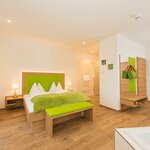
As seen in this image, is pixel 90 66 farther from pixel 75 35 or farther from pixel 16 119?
pixel 16 119

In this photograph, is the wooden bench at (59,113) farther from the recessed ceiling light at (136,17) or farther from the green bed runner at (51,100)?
the recessed ceiling light at (136,17)

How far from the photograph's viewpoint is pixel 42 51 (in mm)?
Answer: 4625

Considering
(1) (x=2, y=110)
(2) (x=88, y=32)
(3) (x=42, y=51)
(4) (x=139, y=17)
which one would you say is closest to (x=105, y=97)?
(2) (x=88, y=32)

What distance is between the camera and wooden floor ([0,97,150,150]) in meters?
1.81

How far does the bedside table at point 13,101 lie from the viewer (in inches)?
143

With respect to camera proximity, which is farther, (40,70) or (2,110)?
(40,70)

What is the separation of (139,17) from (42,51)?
147 inches

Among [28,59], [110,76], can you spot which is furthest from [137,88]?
[28,59]

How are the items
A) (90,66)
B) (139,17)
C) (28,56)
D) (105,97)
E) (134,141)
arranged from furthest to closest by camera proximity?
(90,66), (28,56), (105,97), (139,17), (134,141)

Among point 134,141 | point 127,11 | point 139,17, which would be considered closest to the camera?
point 134,141

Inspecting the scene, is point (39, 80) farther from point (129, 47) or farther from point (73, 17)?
point (129, 47)

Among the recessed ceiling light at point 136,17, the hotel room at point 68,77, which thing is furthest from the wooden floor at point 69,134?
the recessed ceiling light at point 136,17

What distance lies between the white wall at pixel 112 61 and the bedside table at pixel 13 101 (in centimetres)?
321

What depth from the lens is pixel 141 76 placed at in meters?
4.77
